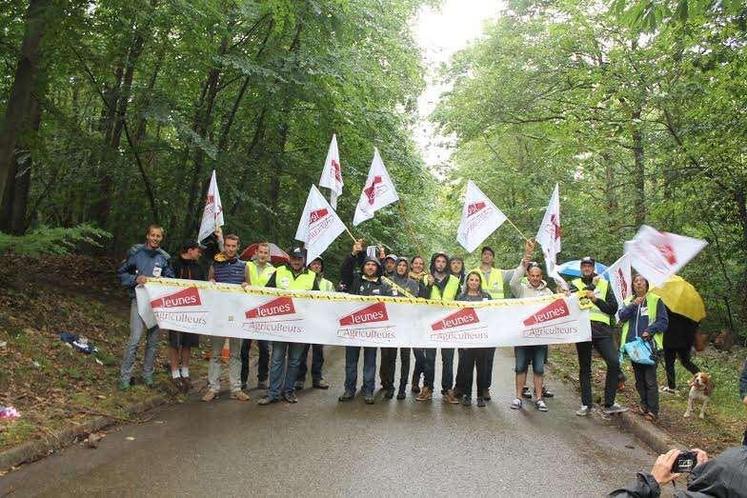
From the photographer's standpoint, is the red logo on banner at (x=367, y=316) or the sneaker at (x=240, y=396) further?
the red logo on banner at (x=367, y=316)

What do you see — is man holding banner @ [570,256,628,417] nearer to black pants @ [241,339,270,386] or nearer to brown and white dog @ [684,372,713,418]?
brown and white dog @ [684,372,713,418]

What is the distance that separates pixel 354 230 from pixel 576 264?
7.02m

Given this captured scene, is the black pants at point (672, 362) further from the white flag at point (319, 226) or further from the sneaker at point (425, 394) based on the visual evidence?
the white flag at point (319, 226)

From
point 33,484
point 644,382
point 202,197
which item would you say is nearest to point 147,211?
point 202,197

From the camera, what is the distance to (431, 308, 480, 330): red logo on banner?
933 centimetres

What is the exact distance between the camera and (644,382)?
8.47 metres

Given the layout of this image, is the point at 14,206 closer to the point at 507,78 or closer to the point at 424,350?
the point at 424,350

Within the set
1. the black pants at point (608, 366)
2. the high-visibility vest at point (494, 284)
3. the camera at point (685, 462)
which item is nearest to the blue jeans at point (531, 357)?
the black pants at point (608, 366)

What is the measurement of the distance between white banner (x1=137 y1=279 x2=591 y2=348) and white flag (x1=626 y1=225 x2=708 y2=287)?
6.38 ft

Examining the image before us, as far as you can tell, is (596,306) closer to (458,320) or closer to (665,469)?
(458,320)

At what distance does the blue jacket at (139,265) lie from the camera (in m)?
8.64

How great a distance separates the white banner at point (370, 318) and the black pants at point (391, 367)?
0.42 meters

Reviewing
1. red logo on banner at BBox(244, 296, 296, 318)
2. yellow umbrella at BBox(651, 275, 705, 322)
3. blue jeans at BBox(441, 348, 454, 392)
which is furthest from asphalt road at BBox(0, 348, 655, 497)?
yellow umbrella at BBox(651, 275, 705, 322)

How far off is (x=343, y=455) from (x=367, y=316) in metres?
3.05
